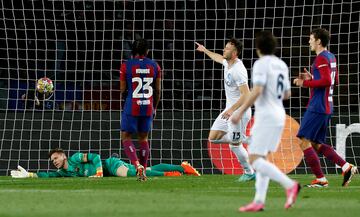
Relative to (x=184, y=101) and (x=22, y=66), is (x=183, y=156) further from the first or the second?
(x=22, y=66)

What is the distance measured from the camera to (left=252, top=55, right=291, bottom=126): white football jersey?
8781 mm

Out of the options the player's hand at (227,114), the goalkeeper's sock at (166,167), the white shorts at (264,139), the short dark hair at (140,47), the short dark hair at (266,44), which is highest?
the short dark hair at (140,47)

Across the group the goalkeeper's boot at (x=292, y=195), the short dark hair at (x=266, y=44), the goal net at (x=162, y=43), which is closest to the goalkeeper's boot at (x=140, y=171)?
the goal net at (x=162, y=43)

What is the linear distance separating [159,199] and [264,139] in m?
1.77

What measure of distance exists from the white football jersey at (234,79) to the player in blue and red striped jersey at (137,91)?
992 mm

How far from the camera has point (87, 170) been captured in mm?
16562

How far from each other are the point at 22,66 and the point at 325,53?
902 centimetres

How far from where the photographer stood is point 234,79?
559 inches

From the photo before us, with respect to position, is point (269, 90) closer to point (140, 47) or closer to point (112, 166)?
point (140, 47)

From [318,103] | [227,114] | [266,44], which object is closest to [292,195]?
[266,44]

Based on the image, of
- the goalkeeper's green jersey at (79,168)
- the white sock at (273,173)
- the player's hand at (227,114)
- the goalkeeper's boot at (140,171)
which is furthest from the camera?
the goalkeeper's green jersey at (79,168)

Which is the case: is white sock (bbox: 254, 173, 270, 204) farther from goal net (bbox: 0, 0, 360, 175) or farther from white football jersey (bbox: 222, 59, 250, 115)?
goal net (bbox: 0, 0, 360, 175)

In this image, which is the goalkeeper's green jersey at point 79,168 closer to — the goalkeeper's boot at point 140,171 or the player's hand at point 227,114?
the goalkeeper's boot at point 140,171

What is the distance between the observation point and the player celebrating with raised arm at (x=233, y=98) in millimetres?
14086
